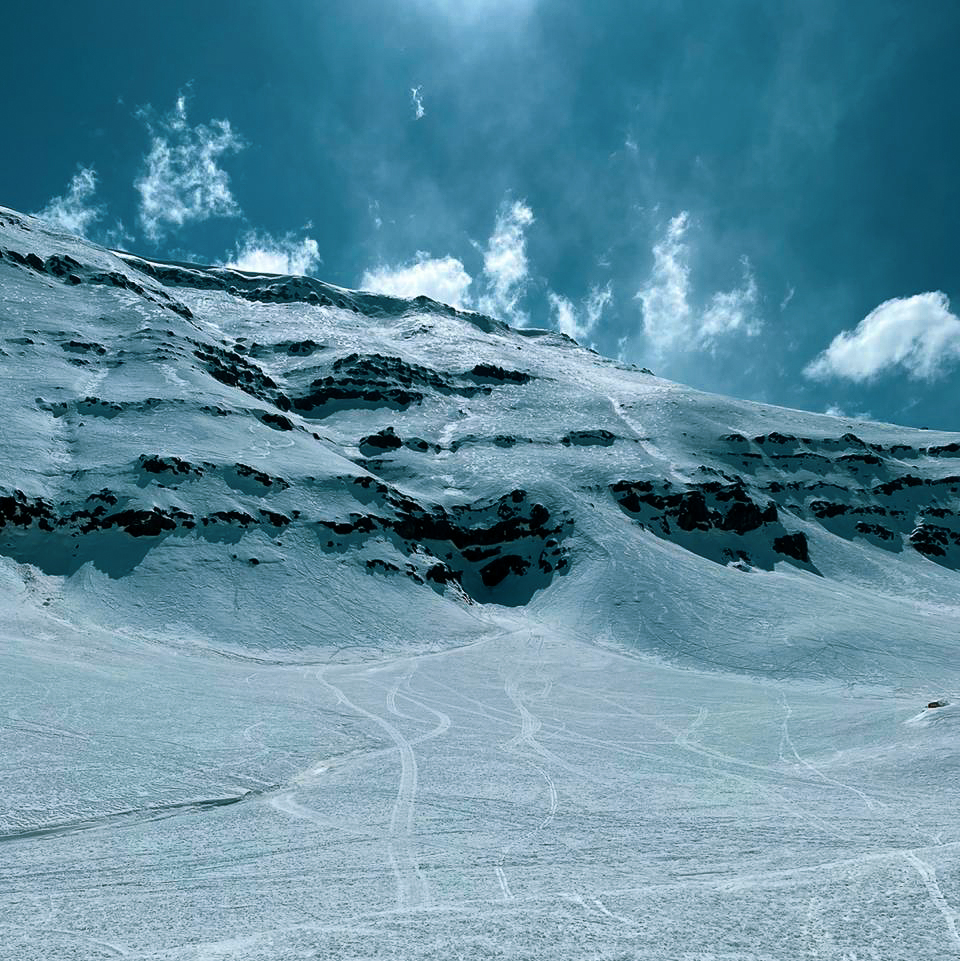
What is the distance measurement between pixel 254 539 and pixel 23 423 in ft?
84.9

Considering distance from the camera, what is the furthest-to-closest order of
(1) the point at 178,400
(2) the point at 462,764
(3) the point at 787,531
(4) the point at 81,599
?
(3) the point at 787,531
(1) the point at 178,400
(4) the point at 81,599
(2) the point at 462,764

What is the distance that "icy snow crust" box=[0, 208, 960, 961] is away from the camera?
23.6 ft

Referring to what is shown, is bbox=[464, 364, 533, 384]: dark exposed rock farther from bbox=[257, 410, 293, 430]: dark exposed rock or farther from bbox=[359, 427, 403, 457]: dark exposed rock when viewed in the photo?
bbox=[257, 410, 293, 430]: dark exposed rock

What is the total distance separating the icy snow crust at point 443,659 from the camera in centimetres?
720

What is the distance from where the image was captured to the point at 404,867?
834 cm

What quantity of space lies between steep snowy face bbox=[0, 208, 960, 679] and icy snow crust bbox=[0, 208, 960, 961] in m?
0.40

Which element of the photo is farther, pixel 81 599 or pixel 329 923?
pixel 81 599

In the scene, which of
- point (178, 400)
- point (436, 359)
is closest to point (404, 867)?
point (178, 400)

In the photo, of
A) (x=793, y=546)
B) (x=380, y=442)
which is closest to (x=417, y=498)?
(x=380, y=442)

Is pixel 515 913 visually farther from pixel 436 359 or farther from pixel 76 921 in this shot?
pixel 436 359

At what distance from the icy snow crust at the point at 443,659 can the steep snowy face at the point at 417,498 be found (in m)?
0.40

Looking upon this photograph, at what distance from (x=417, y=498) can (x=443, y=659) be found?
3203 centimetres

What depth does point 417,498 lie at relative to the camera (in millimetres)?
67312

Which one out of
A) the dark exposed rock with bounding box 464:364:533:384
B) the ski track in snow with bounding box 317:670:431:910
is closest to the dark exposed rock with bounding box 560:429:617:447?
the dark exposed rock with bounding box 464:364:533:384
